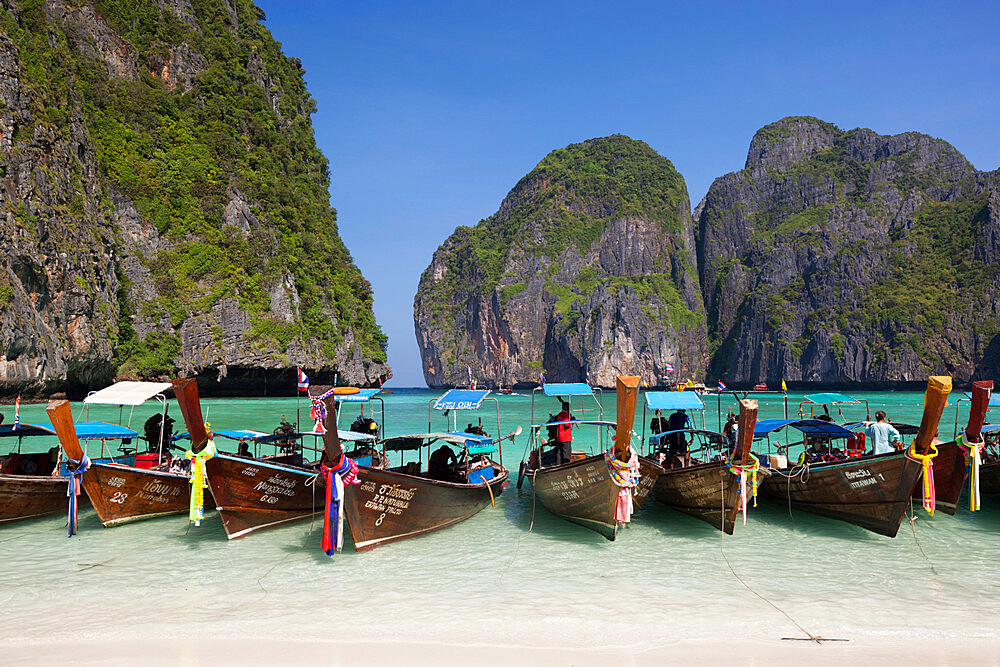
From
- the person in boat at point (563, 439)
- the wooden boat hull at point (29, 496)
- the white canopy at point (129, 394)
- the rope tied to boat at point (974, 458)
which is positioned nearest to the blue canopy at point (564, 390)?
the person in boat at point (563, 439)

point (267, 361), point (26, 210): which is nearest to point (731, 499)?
point (26, 210)

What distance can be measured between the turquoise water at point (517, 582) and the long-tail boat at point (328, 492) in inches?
11.4

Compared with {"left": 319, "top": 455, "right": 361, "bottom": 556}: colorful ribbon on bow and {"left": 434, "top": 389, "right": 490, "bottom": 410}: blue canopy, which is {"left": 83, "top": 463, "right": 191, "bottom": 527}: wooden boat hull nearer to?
{"left": 319, "top": 455, "right": 361, "bottom": 556}: colorful ribbon on bow

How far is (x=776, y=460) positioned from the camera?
12.4 meters

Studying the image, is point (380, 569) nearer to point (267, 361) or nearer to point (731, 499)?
point (731, 499)

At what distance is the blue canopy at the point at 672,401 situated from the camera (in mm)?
12984

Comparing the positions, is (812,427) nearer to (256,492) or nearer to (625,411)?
(625,411)

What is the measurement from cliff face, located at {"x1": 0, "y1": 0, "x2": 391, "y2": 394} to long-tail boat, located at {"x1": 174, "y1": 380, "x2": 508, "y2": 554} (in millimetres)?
25305

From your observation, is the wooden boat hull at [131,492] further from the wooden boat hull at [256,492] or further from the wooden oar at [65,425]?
the wooden boat hull at [256,492]

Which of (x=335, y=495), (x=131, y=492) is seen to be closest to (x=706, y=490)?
(x=335, y=495)

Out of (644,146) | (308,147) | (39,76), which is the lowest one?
(39,76)

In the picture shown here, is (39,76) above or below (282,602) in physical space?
above

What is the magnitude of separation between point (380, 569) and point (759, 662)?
16.3 feet

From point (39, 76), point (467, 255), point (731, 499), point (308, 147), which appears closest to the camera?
point (731, 499)
